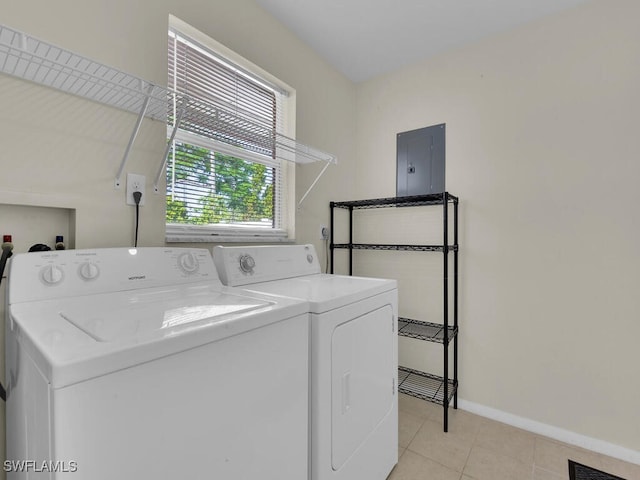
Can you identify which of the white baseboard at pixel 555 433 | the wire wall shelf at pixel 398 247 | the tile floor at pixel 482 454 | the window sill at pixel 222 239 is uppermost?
the window sill at pixel 222 239

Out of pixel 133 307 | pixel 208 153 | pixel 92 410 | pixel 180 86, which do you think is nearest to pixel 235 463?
pixel 92 410

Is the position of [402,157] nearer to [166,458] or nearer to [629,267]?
[629,267]

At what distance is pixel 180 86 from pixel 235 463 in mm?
1580

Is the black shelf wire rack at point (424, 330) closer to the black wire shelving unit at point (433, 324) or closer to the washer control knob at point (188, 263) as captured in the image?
the black wire shelving unit at point (433, 324)

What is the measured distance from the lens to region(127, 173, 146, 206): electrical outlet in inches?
49.6

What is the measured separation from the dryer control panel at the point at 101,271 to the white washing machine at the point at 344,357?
0.55 feet

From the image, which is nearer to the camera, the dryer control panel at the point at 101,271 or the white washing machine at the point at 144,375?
the white washing machine at the point at 144,375

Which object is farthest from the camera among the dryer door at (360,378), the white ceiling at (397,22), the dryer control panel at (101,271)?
the white ceiling at (397,22)

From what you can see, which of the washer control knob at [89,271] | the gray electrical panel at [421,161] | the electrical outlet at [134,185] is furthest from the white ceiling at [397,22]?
the washer control knob at [89,271]

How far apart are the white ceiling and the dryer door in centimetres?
172

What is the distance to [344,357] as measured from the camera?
114 cm

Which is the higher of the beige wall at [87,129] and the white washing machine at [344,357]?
the beige wall at [87,129]

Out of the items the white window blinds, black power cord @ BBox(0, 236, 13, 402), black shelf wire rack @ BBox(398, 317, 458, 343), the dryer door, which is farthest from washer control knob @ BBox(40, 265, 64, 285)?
black shelf wire rack @ BBox(398, 317, 458, 343)

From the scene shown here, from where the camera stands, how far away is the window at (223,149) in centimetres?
146
